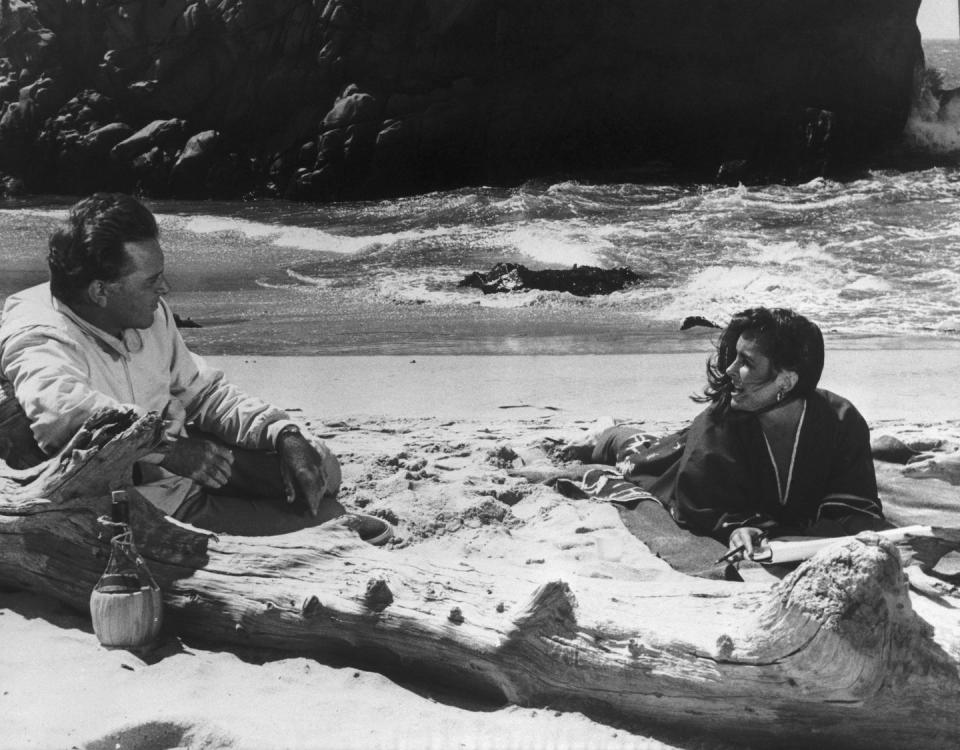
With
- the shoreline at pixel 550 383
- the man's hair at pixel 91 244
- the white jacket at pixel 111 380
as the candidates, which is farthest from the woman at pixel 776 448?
the man's hair at pixel 91 244

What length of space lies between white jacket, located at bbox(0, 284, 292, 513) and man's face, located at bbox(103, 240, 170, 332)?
0.06m

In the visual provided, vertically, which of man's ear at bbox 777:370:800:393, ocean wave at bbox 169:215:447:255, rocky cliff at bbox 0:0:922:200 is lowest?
man's ear at bbox 777:370:800:393

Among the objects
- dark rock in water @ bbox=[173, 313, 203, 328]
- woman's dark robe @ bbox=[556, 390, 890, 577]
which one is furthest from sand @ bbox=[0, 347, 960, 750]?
dark rock in water @ bbox=[173, 313, 203, 328]

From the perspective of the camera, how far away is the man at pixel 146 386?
7.92 feet

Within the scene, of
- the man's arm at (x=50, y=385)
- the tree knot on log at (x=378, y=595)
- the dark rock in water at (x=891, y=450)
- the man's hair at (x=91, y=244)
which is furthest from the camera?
the dark rock in water at (x=891, y=450)

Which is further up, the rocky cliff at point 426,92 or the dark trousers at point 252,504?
the rocky cliff at point 426,92

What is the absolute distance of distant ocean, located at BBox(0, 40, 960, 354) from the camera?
4844 mm

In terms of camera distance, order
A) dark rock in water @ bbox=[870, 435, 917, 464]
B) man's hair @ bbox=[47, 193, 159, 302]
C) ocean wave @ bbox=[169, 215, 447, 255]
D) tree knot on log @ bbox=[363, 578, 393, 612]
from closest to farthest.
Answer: tree knot on log @ bbox=[363, 578, 393, 612] → man's hair @ bbox=[47, 193, 159, 302] → dark rock in water @ bbox=[870, 435, 917, 464] → ocean wave @ bbox=[169, 215, 447, 255]

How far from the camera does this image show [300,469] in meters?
2.74

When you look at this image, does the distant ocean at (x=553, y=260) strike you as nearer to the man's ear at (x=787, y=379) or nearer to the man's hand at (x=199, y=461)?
the man's ear at (x=787, y=379)

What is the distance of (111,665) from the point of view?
2113 mm

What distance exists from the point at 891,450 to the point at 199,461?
2.24m

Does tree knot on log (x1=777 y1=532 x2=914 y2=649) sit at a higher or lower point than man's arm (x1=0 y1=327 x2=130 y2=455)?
lower

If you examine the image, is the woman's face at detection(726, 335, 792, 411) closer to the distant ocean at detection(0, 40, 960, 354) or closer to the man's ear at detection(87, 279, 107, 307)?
the man's ear at detection(87, 279, 107, 307)
